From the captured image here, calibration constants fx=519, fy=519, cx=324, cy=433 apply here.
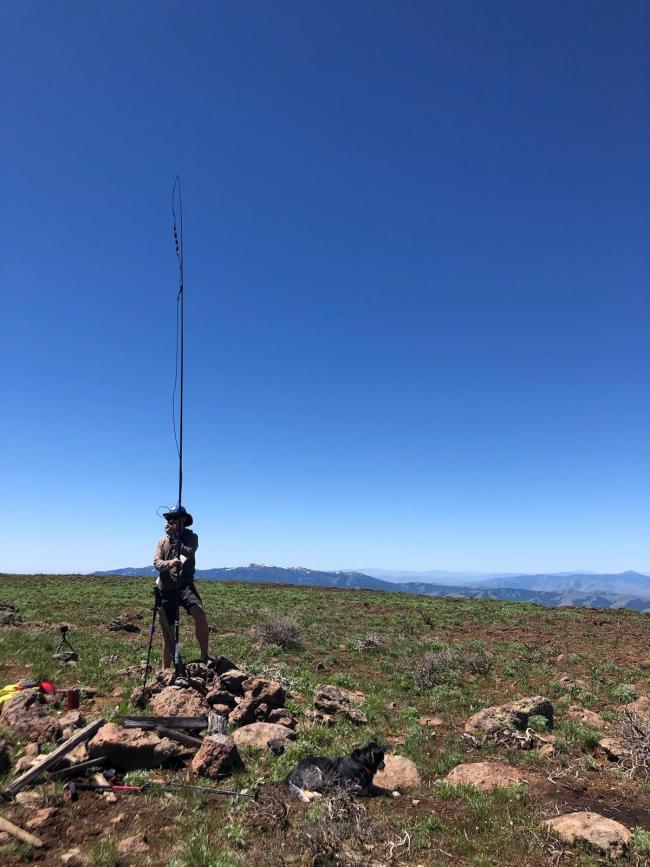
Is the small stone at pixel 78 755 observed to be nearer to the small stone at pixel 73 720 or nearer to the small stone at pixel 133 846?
the small stone at pixel 73 720

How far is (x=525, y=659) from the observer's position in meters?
15.1

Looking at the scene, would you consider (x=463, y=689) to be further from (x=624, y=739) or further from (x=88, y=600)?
(x=88, y=600)

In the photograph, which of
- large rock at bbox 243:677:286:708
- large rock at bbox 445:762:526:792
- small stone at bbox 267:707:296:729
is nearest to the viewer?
large rock at bbox 445:762:526:792

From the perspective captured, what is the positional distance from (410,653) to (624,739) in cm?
756

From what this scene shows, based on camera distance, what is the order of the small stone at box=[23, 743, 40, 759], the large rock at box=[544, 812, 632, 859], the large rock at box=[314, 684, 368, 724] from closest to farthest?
the large rock at box=[544, 812, 632, 859]
the small stone at box=[23, 743, 40, 759]
the large rock at box=[314, 684, 368, 724]

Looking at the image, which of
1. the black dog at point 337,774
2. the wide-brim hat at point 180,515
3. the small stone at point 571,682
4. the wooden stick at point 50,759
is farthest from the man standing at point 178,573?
the small stone at point 571,682

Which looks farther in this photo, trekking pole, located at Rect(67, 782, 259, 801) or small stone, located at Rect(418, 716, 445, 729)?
small stone, located at Rect(418, 716, 445, 729)

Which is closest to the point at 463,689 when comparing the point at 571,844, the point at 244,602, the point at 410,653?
the point at 410,653

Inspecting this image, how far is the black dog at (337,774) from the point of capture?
5523 mm

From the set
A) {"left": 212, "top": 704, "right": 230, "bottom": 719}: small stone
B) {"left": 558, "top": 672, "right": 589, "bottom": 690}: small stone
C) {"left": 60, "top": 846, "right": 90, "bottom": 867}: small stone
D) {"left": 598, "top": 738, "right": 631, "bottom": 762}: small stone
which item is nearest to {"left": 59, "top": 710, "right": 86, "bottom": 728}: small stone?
{"left": 212, "top": 704, "right": 230, "bottom": 719}: small stone

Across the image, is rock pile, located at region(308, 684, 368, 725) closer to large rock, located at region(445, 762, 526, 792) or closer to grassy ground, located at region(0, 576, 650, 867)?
grassy ground, located at region(0, 576, 650, 867)

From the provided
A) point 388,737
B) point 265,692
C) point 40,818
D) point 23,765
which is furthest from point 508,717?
point 23,765

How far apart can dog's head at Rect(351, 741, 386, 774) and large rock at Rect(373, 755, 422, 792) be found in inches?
14.1

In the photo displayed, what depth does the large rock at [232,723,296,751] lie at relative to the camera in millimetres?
6735
